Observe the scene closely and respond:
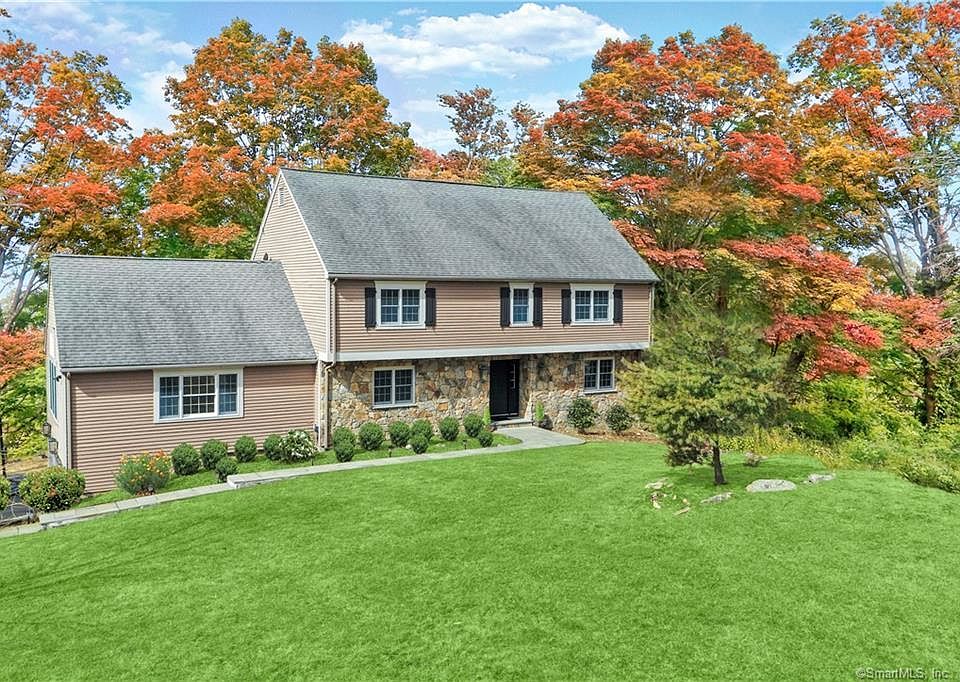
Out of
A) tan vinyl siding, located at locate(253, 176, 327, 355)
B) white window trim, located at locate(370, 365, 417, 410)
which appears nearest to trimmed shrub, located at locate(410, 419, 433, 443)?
white window trim, located at locate(370, 365, 417, 410)

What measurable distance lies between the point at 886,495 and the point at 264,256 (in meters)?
21.6

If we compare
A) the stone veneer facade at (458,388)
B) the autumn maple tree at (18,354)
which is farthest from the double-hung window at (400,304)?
the autumn maple tree at (18,354)

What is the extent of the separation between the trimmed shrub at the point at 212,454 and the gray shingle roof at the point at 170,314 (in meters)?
2.40

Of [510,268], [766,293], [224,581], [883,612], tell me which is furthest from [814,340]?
[224,581]

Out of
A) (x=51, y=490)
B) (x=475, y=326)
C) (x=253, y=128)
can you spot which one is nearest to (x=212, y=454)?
(x=51, y=490)

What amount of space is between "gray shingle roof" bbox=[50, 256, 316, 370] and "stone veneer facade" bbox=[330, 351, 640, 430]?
1715 millimetres

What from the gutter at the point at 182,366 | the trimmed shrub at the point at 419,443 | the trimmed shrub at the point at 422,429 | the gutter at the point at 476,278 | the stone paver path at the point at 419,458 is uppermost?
the gutter at the point at 476,278

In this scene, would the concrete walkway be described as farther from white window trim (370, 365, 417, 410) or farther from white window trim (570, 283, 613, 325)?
white window trim (570, 283, 613, 325)

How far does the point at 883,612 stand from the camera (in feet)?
27.1

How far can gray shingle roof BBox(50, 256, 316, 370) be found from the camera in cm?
1888

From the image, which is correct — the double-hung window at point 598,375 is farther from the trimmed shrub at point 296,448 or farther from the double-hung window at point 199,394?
the double-hung window at point 199,394

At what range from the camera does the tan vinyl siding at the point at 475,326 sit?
21.0 meters

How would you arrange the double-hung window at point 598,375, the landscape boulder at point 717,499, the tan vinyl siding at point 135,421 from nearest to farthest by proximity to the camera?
the landscape boulder at point 717,499
the tan vinyl siding at point 135,421
the double-hung window at point 598,375

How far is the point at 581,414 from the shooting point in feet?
81.0
